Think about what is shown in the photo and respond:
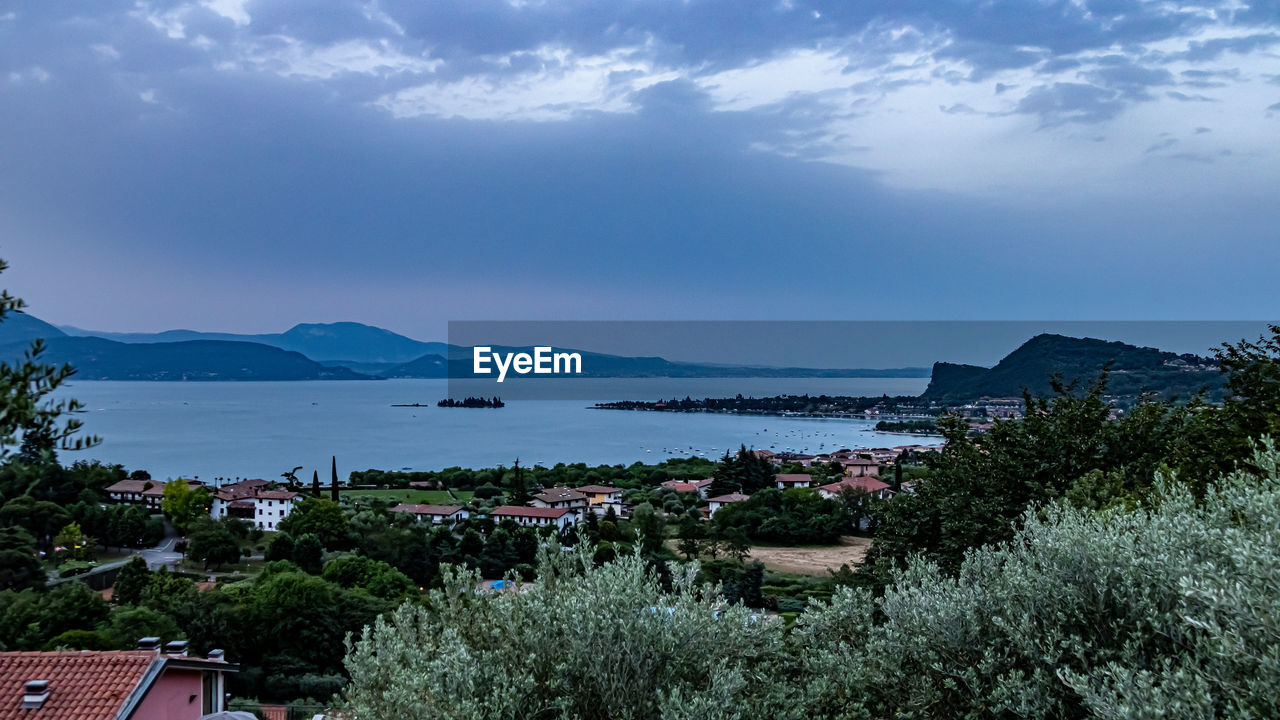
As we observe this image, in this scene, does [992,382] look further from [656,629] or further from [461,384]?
[461,384]

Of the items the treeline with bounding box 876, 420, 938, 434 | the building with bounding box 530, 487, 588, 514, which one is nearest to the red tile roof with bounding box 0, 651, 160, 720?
the building with bounding box 530, 487, 588, 514

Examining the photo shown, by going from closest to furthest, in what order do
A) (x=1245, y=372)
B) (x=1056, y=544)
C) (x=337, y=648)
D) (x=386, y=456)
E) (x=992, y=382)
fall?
(x=1056, y=544) < (x=1245, y=372) < (x=337, y=648) < (x=386, y=456) < (x=992, y=382)

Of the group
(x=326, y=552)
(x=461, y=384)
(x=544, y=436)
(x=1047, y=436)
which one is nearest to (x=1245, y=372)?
(x=1047, y=436)

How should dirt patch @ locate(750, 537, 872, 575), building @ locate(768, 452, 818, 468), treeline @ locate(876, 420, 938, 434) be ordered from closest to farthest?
1. dirt patch @ locate(750, 537, 872, 575)
2. building @ locate(768, 452, 818, 468)
3. treeline @ locate(876, 420, 938, 434)

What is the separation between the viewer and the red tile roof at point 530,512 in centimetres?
3519

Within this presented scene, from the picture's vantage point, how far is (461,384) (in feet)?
502

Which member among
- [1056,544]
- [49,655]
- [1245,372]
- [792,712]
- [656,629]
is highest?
[1245,372]

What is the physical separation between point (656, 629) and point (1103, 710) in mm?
1489

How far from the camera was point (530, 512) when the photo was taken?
3578cm

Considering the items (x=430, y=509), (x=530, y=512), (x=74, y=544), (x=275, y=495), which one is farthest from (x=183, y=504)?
Answer: (x=530, y=512)

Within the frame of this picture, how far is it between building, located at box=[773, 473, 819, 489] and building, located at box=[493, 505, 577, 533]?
49.5 feet

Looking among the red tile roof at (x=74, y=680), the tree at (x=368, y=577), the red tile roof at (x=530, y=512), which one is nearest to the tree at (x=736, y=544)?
the red tile roof at (x=530, y=512)

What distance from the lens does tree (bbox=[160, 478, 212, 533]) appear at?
33.8m

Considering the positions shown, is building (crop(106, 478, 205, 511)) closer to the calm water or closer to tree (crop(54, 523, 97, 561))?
the calm water
